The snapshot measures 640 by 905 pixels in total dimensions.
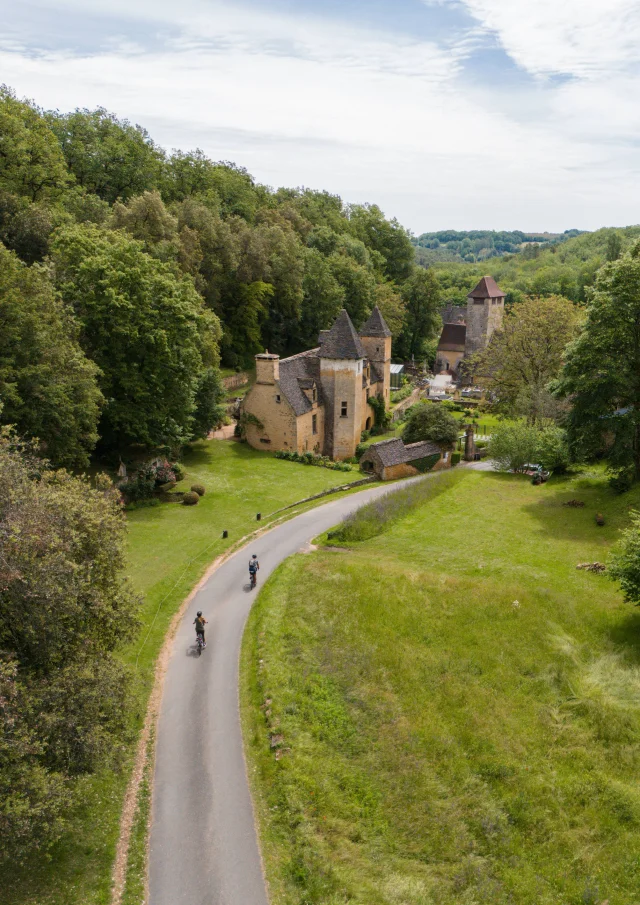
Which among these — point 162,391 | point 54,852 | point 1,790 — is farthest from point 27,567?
point 162,391

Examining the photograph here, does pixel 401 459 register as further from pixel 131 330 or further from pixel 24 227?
pixel 24 227

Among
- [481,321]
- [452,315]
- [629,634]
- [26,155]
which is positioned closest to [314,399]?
[26,155]

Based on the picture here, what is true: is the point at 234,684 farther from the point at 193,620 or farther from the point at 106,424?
the point at 106,424

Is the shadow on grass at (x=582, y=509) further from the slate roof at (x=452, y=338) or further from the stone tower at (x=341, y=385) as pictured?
Result: the slate roof at (x=452, y=338)

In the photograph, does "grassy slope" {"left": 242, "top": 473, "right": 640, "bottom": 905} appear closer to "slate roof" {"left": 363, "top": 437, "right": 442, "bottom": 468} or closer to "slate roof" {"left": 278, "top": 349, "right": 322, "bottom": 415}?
"slate roof" {"left": 363, "top": 437, "right": 442, "bottom": 468}

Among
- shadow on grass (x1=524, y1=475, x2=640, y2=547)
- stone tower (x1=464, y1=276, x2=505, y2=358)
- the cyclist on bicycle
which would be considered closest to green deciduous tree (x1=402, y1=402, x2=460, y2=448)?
shadow on grass (x1=524, y1=475, x2=640, y2=547)
